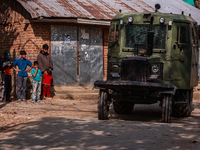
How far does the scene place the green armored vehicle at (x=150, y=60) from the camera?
976cm

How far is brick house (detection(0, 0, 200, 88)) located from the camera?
55.2 feet

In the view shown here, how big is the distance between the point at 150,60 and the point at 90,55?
27.0 ft

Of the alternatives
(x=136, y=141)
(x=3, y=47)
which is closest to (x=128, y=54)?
(x=136, y=141)

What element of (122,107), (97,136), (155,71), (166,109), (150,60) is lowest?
(122,107)

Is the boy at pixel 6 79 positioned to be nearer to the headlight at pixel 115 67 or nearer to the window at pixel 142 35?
the headlight at pixel 115 67

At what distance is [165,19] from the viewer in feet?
33.9

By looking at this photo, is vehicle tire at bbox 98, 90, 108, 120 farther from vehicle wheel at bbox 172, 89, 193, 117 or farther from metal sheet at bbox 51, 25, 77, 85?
metal sheet at bbox 51, 25, 77, 85

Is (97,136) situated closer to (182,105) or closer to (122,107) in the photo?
(182,105)

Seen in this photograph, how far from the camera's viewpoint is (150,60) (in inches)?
390

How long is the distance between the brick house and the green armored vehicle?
630cm

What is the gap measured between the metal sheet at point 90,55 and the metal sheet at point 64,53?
12.9 inches

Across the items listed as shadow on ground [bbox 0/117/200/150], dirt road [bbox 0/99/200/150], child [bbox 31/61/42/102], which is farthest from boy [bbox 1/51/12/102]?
shadow on ground [bbox 0/117/200/150]

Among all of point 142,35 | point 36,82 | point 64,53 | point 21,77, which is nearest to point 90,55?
point 64,53

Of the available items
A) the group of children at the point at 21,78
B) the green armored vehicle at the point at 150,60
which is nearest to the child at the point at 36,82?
the group of children at the point at 21,78
